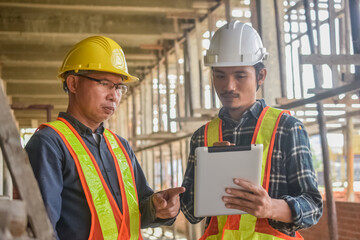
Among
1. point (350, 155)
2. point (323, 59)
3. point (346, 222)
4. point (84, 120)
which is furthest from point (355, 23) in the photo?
point (350, 155)

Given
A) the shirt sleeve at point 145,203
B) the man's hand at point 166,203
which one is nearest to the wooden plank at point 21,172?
the man's hand at point 166,203

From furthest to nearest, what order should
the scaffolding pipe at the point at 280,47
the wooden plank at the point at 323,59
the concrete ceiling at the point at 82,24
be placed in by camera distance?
the concrete ceiling at the point at 82,24, the scaffolding pipe at the point at 280,47, the wooden plank at the point at 323,59

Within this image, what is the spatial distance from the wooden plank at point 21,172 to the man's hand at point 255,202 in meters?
1.28

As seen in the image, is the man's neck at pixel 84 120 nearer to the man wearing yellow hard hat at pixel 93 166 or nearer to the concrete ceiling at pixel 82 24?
the man wearing yellow hard hat at pixel 93 166

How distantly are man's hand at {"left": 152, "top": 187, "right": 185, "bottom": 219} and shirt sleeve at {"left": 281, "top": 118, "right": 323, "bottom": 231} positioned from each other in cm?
69

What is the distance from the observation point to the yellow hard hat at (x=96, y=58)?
3209mm

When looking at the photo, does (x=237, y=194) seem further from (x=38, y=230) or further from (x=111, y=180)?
(x=38, y=230)

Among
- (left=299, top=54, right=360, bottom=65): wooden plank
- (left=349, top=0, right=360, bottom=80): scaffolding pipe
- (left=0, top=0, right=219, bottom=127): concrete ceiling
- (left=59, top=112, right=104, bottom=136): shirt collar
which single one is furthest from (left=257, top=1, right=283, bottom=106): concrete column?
(left=59, top=112, right=104, bottom=136): shirt collar

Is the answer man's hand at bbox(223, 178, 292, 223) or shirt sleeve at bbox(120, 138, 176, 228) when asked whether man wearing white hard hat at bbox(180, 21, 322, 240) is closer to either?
man's hand at bbox(223, 178, 292, 223)

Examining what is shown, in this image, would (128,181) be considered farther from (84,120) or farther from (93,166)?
(84,120)

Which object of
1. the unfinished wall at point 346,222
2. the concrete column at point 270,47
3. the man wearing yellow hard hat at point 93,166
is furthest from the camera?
the concrete column at point 270,47

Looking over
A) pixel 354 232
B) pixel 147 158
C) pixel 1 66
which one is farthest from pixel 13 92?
pixel 354 232

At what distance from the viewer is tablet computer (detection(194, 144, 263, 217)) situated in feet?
8.41

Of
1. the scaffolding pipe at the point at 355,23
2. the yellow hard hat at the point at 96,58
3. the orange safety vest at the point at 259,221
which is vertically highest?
the scaffolding pipe at the point at 355,23
